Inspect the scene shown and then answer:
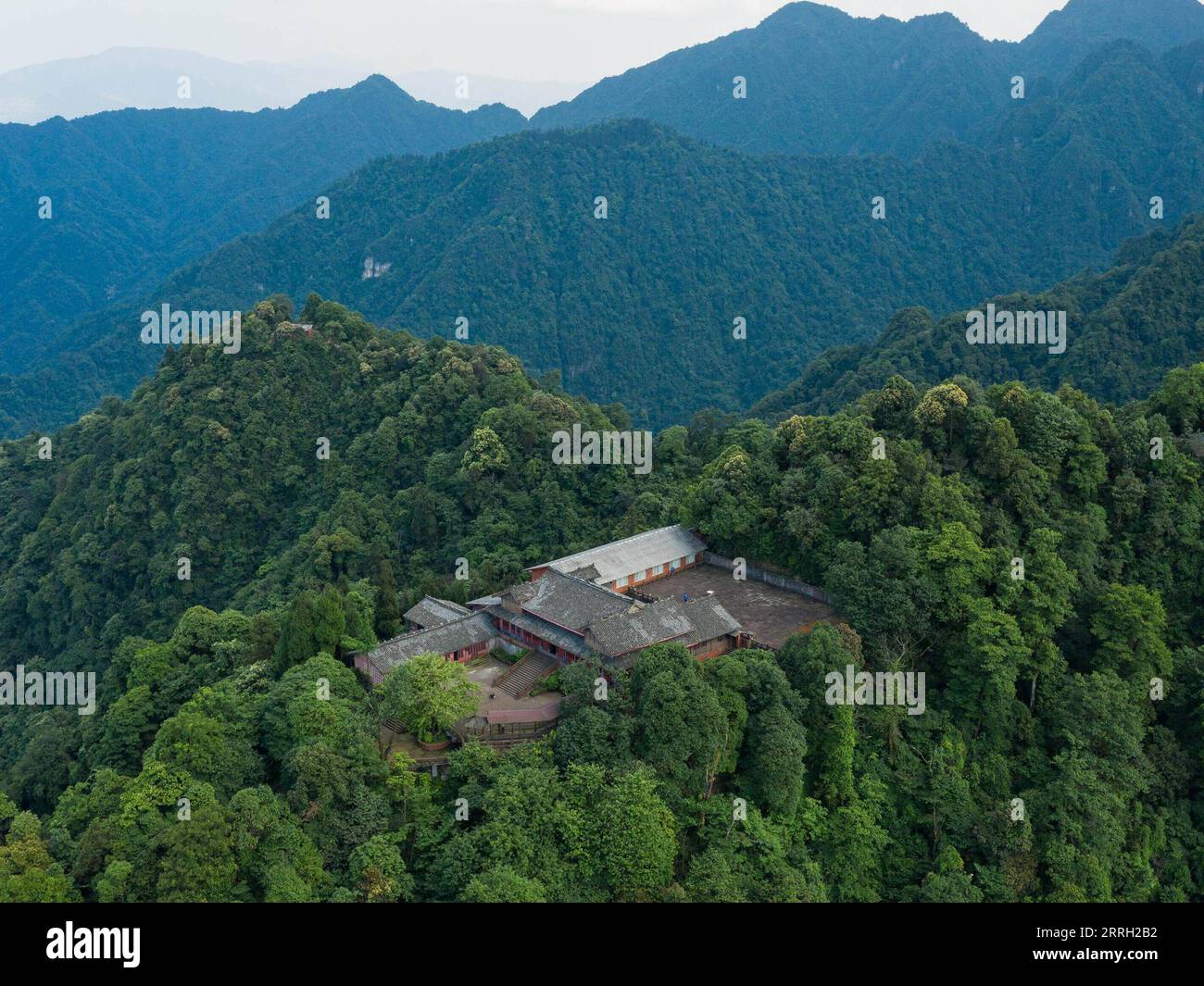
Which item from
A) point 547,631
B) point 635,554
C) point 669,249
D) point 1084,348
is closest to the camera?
point 547,631

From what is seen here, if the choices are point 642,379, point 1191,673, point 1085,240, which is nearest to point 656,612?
point 1191,673

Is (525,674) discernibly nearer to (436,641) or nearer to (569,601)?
(569,601)

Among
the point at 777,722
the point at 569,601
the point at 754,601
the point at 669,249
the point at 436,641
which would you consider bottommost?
the point at 777,722

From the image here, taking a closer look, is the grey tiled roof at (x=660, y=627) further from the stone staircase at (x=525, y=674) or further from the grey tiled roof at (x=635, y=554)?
the grey tiled roof at (x=635, y=554)

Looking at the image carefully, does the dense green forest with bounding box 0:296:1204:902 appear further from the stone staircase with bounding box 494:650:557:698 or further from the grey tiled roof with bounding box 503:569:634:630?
the grey tiled roof with bounding box 503:569:634:630

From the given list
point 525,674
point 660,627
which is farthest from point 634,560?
point 525,674

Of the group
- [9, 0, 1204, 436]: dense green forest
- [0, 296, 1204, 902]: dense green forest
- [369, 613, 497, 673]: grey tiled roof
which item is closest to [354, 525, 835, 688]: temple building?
[369, 613, 497, 673]: grey tiled roof

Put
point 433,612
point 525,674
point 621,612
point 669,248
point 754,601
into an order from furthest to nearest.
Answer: point 669,248 < point 433,612 < point 754,601 < point 525,674 < point 621,612
